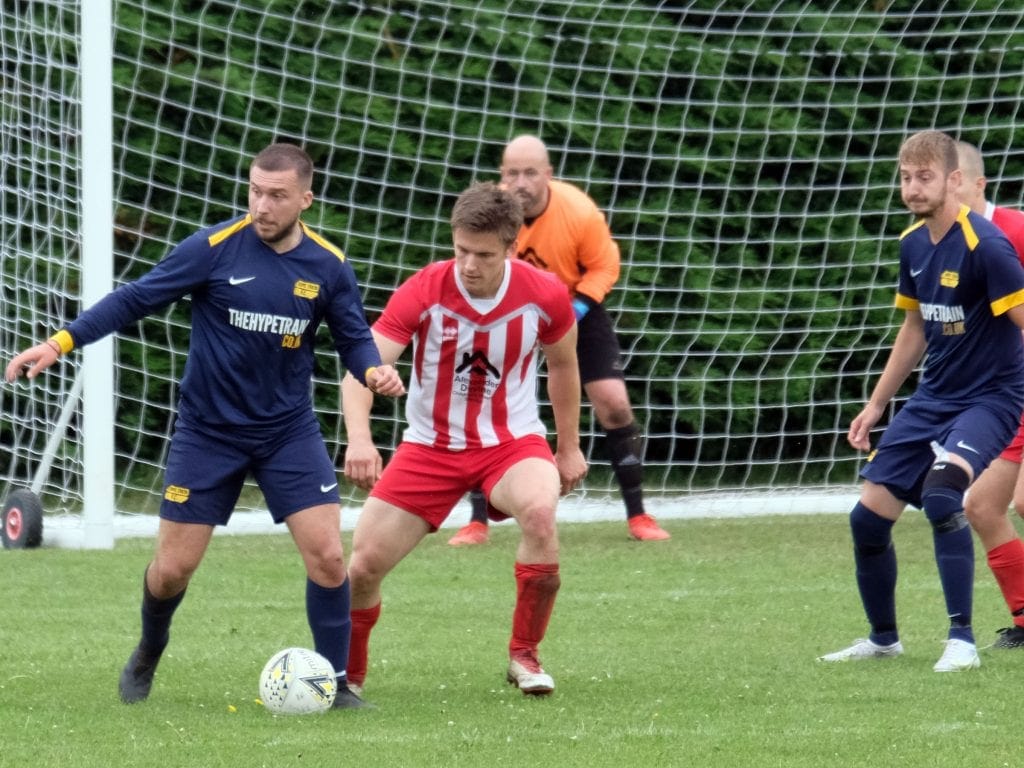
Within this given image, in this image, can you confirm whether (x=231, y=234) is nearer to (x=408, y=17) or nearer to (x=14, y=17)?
(x=14, y=17)

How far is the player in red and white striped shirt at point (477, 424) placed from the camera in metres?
6.08

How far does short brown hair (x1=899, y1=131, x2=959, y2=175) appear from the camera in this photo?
21.0ft

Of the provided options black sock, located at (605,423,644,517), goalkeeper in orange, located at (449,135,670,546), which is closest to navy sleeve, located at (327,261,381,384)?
goalkeeper in orange, located at (449,135,670,546)

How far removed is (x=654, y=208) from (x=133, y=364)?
3.49 m

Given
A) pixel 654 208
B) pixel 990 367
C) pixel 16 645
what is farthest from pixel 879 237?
pixel 16 645

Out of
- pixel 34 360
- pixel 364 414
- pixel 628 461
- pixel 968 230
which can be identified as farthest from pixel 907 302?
pixel 628 461

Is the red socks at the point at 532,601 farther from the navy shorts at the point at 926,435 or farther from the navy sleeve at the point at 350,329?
the navy shorts at the point at 926,435

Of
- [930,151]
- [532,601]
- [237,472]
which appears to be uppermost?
[930,151]

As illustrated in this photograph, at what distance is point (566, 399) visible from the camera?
6.36 m

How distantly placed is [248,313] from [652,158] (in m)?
6.51

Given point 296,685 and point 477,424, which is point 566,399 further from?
point 296,685

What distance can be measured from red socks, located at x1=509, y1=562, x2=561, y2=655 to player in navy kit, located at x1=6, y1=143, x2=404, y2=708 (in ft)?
1.92

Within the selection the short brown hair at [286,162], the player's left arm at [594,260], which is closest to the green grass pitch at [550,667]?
the player's left arm at [594,260]

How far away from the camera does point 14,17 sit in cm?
1014
